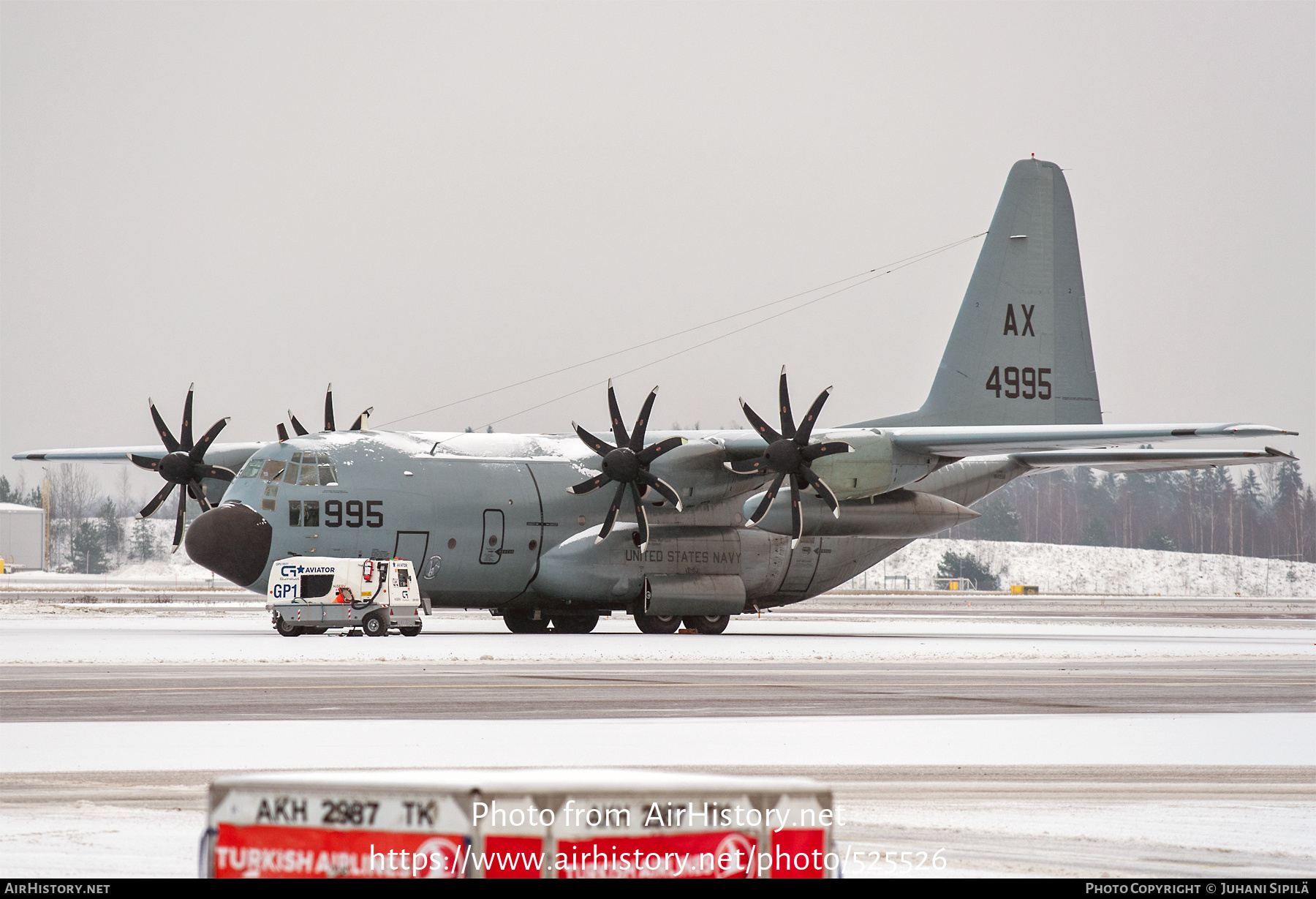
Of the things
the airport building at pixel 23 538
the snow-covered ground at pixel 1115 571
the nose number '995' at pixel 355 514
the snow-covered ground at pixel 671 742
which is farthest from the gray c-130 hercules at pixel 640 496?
the snow-covered ground at pixel 1115 571

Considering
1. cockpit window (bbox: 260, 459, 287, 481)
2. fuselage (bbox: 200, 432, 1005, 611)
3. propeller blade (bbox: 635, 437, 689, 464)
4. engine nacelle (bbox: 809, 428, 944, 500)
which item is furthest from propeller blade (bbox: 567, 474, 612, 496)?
cockpit window (bbox: 260, 459, 287, 481)

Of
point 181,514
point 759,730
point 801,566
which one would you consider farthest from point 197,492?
point 759,730

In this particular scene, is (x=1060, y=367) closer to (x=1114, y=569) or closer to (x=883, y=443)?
(x=883, y=443)

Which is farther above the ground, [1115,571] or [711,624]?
[711,624]

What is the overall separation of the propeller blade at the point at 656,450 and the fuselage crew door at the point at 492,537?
352cm

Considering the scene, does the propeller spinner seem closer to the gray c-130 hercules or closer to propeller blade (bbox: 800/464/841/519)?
the gray c-130 hercules

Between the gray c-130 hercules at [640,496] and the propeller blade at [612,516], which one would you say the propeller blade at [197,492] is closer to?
the gray c-130 hercules at [640,496]

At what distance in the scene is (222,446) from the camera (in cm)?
4016

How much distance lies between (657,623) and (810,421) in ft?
23.0

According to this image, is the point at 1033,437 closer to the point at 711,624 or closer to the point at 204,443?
the point at 711,624

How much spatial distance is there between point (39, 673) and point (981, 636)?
22.8 m

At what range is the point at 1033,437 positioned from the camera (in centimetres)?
3180

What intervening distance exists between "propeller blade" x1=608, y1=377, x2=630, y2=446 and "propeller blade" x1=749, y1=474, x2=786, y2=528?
3.53 meters
